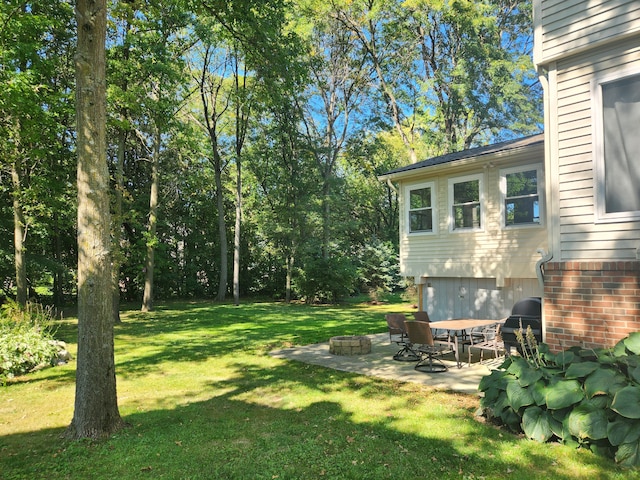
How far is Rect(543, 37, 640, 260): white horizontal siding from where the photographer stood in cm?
512

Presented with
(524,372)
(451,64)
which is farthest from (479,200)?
(451,64)

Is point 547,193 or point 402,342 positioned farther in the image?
point 402,342

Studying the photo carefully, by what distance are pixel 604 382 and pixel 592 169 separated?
267 cm

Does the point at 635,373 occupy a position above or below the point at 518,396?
above

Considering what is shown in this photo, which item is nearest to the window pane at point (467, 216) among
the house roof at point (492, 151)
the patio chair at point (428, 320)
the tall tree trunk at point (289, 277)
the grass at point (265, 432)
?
the house roof at point (492, 151)

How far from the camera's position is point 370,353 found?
30.6 ft

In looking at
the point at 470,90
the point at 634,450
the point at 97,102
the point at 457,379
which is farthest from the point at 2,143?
the point at 470,90

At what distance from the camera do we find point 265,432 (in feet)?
15.9

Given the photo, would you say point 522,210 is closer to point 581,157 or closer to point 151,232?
point 581,157

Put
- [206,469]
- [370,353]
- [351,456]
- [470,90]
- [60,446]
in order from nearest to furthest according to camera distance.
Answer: [206,469], [351,456], [60,446], [370,353], [470,90]

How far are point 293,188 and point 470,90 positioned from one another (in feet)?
35.3

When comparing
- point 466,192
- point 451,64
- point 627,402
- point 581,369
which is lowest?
point 627,402

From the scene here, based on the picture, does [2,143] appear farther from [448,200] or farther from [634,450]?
[634,450]

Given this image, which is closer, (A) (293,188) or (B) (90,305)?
(B) (90,305)
